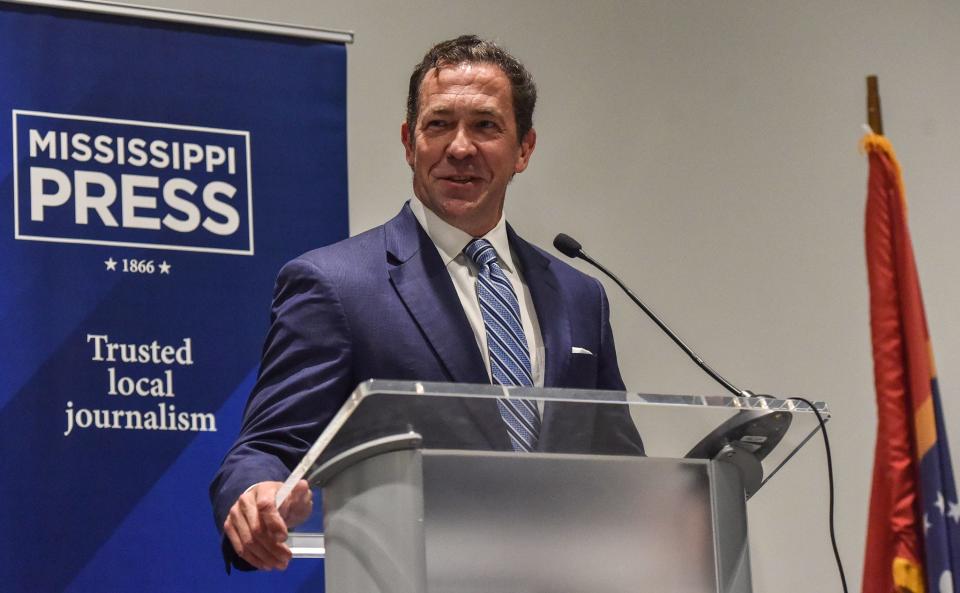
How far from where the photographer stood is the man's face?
2.56 meters

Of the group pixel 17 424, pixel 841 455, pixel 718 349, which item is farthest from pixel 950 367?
pixel 17 424

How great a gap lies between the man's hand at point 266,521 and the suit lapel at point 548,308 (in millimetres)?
678

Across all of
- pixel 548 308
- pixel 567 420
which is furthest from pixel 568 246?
pixel 567 420

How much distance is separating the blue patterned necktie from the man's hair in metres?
0.34

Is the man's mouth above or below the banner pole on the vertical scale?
below

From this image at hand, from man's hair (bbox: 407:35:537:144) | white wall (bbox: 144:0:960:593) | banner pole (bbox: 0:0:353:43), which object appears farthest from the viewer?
white wall (bbox: 144:0:960:593)

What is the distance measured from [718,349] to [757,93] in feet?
2.84

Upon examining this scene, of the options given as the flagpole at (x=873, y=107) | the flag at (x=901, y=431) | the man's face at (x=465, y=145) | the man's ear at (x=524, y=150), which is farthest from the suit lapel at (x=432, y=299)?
the flagpole at (x=873, y=107)

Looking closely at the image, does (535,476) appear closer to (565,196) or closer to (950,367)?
(565,196)

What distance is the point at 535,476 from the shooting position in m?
1.64

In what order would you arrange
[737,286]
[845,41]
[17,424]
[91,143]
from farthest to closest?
[845,41] → [737,286] → [91,143] → [17,424]

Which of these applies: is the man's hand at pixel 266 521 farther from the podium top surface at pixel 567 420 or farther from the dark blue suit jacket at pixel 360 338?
the dark blue suit jacket at pixel 360 338

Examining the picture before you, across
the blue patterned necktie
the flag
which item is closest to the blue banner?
the blue patterned necktie

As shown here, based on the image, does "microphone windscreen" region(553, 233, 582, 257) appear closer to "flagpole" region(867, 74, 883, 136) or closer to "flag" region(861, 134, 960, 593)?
"flag" region(861, 134, 960, 593)
